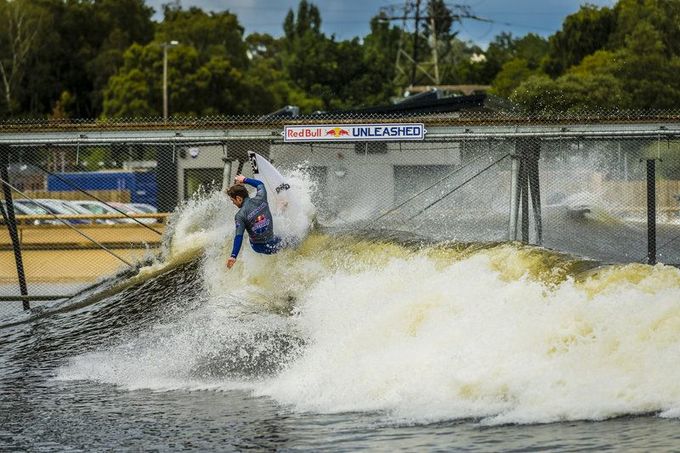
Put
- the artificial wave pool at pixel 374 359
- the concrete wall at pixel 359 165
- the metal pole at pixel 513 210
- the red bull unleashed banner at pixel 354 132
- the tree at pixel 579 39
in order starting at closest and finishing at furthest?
the artificial wave pool at pixel 374 359 → the metal pole at pixel 513 210 → the red bull unleashed banner at pixel 354 132 → the concrete wall at pixel 359 165 → the tree at pixel 579 39

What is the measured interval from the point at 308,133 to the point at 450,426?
815cm

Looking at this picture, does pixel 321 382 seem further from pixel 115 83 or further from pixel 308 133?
pixel 115 83

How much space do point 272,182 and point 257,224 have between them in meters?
1.12

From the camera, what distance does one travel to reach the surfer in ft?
49.9

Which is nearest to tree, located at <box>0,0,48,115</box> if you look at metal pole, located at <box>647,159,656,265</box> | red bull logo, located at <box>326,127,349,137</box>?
red bull logo, located at <box>326,127,349,137</box>

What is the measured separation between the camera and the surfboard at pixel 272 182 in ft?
53.5

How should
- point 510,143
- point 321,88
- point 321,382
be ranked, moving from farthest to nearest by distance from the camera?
1. point 321,88
2. point 510,143
3. point 321,382

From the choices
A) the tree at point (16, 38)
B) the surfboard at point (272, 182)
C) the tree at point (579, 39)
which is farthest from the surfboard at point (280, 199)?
the tree at point (16, 38)

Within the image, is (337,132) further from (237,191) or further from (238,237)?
(238,237)

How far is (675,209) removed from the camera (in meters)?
18.1

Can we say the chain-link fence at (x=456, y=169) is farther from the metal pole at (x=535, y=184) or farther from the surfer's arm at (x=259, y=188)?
the surfer's arm at (x=259, y=188)

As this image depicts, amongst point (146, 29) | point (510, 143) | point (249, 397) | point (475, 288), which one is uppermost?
point (146, 29)

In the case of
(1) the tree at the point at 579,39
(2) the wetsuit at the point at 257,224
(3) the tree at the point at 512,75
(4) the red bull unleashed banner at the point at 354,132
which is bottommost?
(2) the wetsuit at the point at 257,224

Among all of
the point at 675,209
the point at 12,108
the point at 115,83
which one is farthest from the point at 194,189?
the point at 12,108
